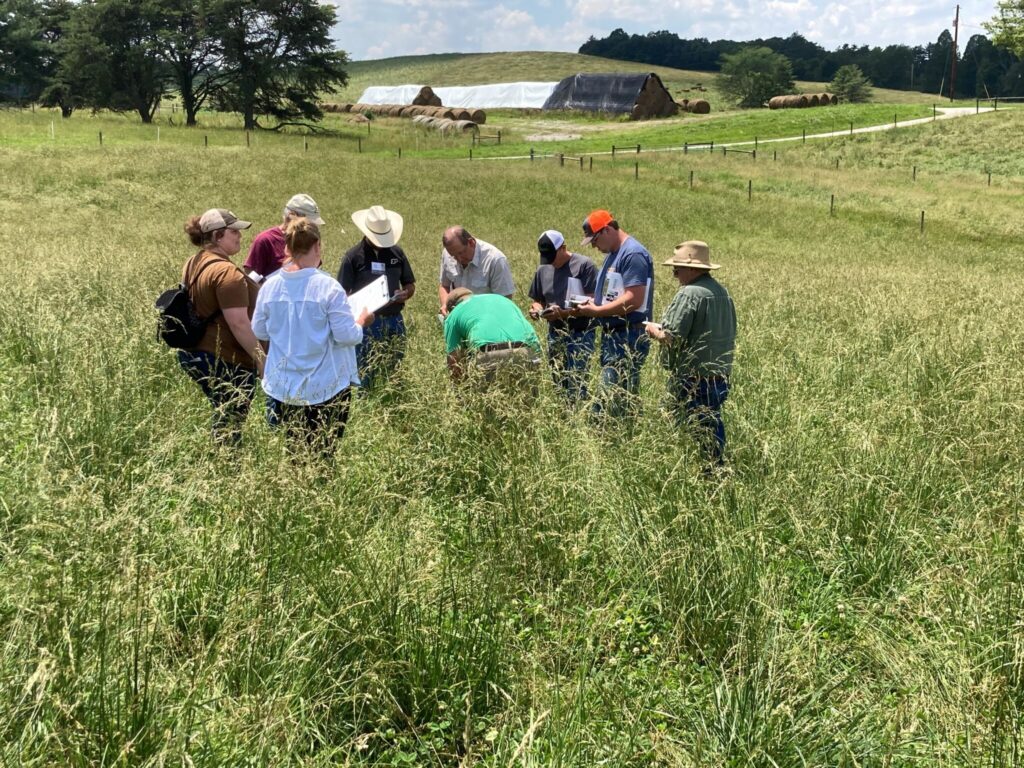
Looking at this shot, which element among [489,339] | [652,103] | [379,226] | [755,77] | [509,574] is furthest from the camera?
[755,77]

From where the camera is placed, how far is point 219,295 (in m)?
4.42

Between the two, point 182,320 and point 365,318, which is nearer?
point 182,320

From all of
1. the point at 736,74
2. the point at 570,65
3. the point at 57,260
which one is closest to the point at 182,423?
the point at 57,260

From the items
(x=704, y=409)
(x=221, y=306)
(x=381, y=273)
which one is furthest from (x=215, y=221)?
(x=704, y=409)

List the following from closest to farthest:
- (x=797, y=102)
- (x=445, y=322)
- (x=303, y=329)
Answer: (x=303, y=329)
(x=445, y=322)
(x=797, y=102)

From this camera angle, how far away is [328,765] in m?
2.27

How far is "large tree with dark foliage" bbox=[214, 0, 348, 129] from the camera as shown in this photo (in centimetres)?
4256

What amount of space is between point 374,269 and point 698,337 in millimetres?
2721

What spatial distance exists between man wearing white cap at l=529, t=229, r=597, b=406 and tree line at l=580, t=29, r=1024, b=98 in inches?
3728

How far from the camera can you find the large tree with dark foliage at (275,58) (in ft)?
140

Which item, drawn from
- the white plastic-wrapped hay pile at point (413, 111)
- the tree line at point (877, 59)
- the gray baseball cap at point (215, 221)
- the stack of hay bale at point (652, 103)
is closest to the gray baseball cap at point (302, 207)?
the gray baseball cap at point (215, 221)

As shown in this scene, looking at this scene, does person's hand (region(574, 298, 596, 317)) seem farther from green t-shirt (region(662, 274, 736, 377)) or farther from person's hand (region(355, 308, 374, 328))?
person's hand (region(355, 308, 374, 328))

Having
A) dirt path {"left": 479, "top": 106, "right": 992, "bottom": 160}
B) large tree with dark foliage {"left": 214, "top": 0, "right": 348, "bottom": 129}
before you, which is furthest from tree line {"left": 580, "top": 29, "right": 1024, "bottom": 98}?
large tree with dark foliage {"left": 214, "top": 0, "right": 348, "bottom": 129}

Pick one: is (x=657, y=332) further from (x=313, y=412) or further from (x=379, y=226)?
(x=379, y=226)
